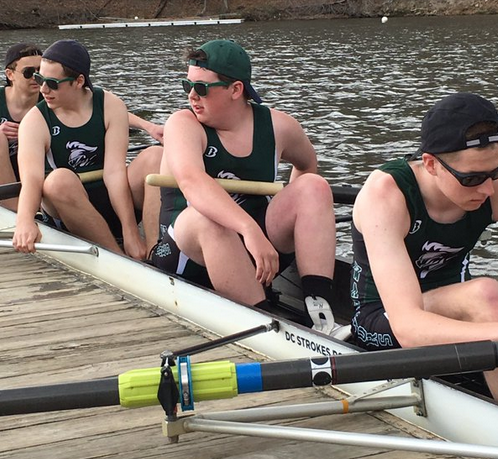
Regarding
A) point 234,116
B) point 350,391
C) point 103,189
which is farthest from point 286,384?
point 103,189

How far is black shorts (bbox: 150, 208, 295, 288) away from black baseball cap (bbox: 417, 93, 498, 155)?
1.59m

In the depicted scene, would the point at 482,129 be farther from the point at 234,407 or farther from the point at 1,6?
the point at 1,6

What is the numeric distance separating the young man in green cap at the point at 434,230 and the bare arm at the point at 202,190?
0.51 metres

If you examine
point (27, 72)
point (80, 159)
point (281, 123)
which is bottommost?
point (281, 123)

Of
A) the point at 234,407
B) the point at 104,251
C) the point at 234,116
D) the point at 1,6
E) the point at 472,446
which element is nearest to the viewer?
the point at 472,446

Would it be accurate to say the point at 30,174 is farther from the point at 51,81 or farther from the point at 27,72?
the point at 27,72

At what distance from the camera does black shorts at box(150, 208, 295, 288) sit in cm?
481

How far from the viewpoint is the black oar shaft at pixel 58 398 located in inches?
117

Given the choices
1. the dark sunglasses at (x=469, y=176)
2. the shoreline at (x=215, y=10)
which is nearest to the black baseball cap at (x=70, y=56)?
the dark sunglasses at (x=469, y=176)

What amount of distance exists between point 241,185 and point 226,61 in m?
0.59

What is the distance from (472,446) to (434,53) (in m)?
28.0

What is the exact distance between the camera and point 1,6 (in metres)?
52.9

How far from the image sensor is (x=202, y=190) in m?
4.38

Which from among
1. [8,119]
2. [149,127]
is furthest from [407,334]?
[8,119]
